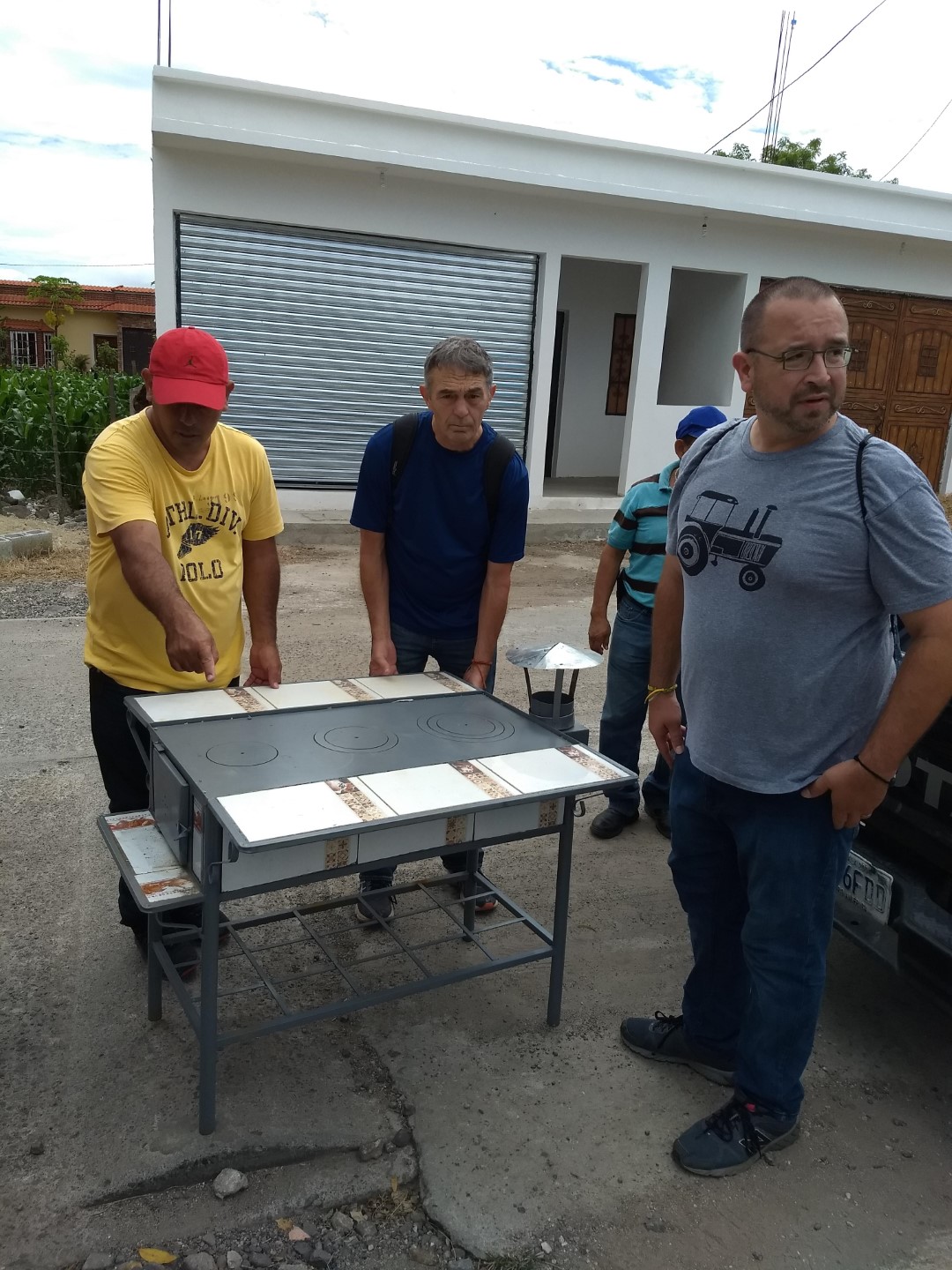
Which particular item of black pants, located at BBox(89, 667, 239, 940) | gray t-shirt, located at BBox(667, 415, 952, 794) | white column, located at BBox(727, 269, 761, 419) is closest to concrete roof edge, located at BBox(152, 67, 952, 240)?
white column, located at BBox(727, 269, 761, 419)

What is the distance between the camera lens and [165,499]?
8.61 ft

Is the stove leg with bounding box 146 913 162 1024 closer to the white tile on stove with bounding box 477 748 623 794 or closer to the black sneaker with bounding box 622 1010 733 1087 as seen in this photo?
the white tile on stove with bounding box 477 748 623 794

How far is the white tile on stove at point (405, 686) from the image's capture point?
9.50 ft

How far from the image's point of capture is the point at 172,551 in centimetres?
266

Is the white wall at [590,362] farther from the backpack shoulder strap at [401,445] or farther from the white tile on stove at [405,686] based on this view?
the white tile on stove at [405,686]

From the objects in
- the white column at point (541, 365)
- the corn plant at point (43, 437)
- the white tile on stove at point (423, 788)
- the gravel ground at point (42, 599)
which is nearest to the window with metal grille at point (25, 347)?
the corn plant at point (43, 437)

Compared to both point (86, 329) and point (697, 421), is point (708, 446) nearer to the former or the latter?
point (697, 421)

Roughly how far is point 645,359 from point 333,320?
3.82 m

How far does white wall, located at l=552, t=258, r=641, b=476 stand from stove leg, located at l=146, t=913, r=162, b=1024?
12.6 metres

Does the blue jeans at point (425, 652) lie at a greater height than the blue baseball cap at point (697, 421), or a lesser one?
lesser

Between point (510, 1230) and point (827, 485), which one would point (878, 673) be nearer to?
point (827, 485)

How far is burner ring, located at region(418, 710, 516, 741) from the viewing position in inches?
101

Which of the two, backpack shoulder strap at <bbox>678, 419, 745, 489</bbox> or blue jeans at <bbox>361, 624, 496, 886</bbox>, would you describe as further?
blue jeans at <bbox>361, 624, 496, 886</bbox>

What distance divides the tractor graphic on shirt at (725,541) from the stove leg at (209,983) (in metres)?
1.22
